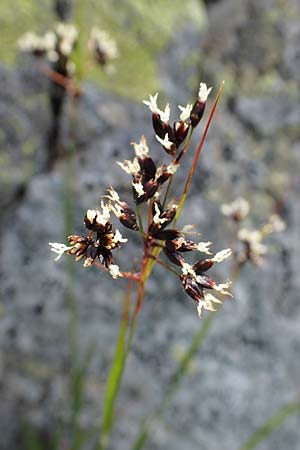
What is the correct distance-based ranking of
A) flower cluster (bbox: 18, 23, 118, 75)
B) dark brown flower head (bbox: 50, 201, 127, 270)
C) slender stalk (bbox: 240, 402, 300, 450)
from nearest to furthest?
dark brown flower head (bbox: 50, 201, 127, 270) < flower cluster (bbox: 18, 23, 118, 75) < slender stalk (bbox: 240, 402, 300, 450)

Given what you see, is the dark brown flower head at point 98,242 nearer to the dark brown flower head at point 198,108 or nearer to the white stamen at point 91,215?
the white stamen at point 91,215

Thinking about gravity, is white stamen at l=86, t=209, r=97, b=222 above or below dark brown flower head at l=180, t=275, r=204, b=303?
above

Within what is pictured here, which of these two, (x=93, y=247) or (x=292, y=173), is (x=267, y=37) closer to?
(x=292, y=173)

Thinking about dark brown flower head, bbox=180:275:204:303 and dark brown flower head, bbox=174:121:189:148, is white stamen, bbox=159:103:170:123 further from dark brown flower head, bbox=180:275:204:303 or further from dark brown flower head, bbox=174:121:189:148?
dark brown flower head, bbox=180:275:204:303

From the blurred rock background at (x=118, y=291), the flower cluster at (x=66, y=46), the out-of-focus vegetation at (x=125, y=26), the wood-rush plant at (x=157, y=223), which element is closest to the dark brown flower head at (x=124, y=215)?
the wood-rush plant at (x=157, y=223)

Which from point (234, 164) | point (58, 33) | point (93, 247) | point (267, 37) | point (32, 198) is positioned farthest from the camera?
point (267, 37)

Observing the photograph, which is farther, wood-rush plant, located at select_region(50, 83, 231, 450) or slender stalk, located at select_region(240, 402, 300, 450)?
slender stalk, located at select_region(240, 402, 300, 450)

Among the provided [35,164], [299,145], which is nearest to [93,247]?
[35,164]

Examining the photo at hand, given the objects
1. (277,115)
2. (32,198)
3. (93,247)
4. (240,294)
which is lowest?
(93,247)

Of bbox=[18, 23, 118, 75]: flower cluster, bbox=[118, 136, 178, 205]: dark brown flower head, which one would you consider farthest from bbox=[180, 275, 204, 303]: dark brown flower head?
bbox=[18, 23, 118, 75]: flower cluster
